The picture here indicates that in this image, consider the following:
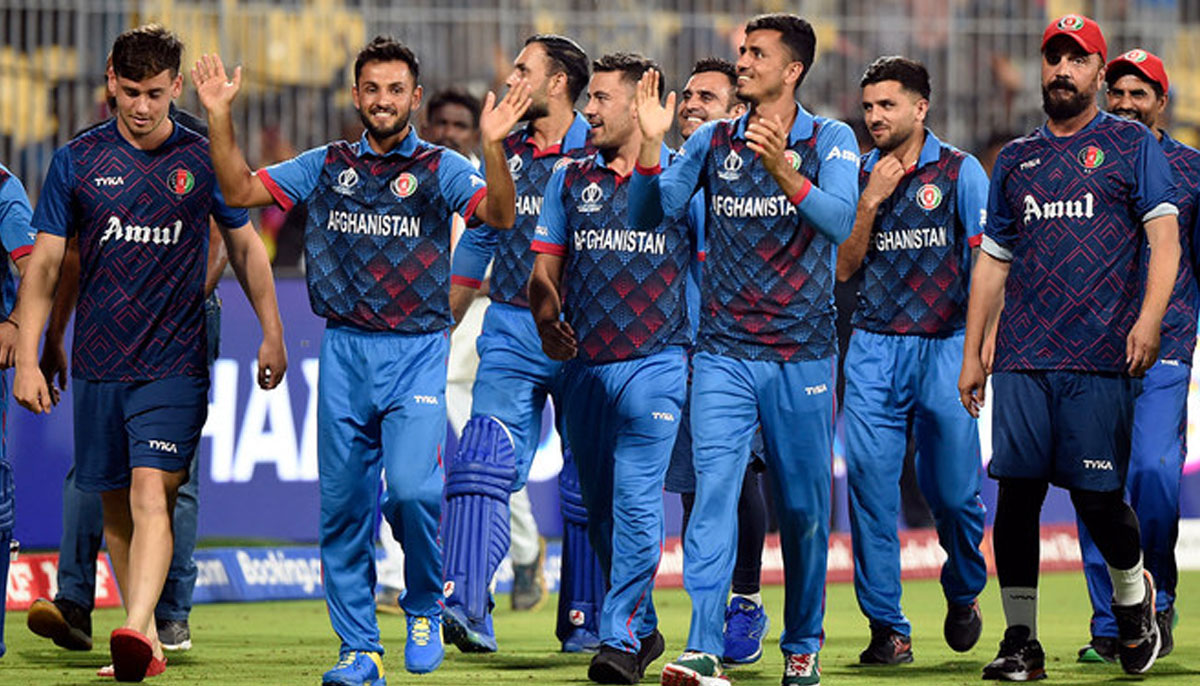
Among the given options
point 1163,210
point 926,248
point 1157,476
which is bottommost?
point 1157,476

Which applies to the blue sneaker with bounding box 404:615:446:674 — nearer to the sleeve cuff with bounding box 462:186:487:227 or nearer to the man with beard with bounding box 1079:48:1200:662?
the sleeve cuff with bounding box 462:186:487:227

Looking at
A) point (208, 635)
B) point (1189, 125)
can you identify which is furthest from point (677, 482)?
point (1189, 125)

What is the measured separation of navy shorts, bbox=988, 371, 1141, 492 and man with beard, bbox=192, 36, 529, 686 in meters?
2.13

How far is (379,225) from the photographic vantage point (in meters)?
8.12

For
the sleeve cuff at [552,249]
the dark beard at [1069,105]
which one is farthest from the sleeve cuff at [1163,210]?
the sleeve cuff at [552,249]

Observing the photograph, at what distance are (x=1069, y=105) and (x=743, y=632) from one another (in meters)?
2.67

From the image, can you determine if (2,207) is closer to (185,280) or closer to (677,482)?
(185,280)

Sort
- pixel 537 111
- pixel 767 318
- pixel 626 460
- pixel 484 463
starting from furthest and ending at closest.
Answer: pixel 537 111 → pixel 484 463 → pixel 626 460 → pixel 767 318

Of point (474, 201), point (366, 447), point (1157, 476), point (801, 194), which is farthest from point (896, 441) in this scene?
point (366, 447)

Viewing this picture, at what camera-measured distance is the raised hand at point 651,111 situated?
25.6 feet

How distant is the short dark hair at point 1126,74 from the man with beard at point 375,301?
9.74 ft

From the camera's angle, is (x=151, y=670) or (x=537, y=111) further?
(x=537, y=111)

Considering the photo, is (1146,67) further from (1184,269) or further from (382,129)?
(382,129)

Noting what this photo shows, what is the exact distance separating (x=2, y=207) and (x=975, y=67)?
11456mm
